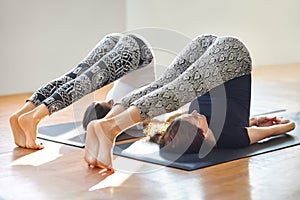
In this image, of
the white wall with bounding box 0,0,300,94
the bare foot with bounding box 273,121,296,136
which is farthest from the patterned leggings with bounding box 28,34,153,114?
the bare foot with bounding box 273,121,296,136

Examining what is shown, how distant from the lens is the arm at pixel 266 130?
2.90 metres

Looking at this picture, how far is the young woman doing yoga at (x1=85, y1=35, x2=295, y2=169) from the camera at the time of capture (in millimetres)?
2477

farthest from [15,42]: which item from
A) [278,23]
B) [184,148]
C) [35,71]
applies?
[278,23]

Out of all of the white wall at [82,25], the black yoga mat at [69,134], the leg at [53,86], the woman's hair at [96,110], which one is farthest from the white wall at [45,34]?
the leg at [53,86]

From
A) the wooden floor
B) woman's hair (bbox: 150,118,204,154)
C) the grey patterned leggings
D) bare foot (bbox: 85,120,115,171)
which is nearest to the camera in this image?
the wooden floor

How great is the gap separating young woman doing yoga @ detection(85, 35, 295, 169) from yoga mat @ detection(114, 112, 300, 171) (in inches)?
1.8

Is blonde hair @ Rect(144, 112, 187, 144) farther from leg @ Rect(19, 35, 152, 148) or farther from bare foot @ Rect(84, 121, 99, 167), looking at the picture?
bare foot @ Rect(84, 121, 99, 167)

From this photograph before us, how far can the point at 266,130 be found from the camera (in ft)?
9.70

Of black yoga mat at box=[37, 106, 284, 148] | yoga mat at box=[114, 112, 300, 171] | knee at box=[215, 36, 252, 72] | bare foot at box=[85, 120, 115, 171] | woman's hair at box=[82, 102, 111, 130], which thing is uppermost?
knee at box=[215, 36, 252, 72]

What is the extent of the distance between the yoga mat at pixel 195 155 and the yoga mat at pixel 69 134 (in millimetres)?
166

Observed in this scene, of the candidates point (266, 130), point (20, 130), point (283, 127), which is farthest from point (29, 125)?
point (283, 127)

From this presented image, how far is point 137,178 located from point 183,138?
38cm

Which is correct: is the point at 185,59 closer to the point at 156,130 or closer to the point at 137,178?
the point at 156,130

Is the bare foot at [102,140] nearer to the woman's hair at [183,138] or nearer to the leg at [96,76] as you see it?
the woman's hair at [183,138]
